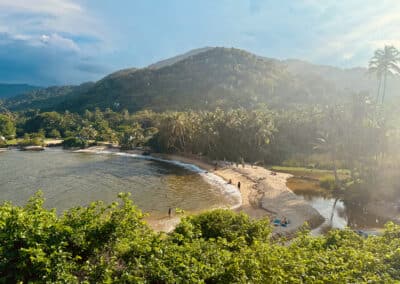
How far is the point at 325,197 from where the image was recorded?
42.3m

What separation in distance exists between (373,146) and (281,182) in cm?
1837

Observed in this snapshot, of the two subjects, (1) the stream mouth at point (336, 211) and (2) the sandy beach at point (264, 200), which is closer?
(1) the stream mouth at point (336, 211)

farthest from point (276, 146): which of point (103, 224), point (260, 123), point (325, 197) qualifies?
point (103, 224)

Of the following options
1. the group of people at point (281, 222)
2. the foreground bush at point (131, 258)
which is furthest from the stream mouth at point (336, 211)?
the foreground bush at point (131, 258)

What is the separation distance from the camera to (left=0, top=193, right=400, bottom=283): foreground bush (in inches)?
339

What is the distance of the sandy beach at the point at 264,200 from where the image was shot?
105 ft

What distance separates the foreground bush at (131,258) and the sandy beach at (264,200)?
16.3m

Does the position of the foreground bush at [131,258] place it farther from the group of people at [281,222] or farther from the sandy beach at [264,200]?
the group of people at [281,222]

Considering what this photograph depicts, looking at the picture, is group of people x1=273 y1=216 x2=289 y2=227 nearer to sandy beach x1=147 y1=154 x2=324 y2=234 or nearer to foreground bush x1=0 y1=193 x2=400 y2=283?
sandy beach x1=147 y1=154 x2=324 y2=234

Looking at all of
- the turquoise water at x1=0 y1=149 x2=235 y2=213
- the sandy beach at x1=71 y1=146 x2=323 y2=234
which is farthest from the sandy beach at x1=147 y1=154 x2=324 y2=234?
the turquoise water at x1=0 y1=149 x2=235 y2=213

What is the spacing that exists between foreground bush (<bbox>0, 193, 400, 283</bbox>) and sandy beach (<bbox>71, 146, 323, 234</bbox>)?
16.3 meters

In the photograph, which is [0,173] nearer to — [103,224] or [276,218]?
[276,218]

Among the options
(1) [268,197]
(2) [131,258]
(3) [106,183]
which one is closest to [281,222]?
(1) [268,197]

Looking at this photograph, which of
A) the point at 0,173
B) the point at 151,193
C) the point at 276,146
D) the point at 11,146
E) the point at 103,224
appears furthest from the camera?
the point at 11,146
